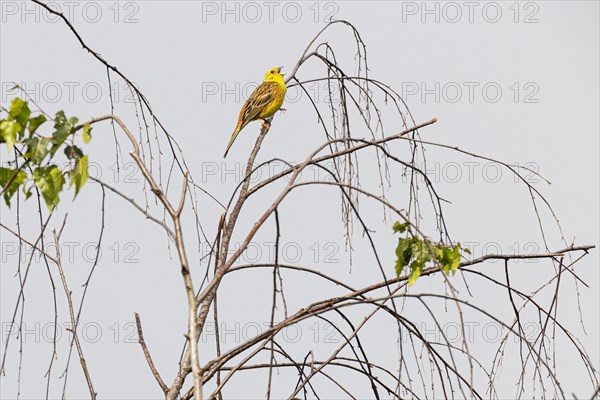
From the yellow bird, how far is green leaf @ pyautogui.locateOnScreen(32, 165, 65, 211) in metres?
6.07

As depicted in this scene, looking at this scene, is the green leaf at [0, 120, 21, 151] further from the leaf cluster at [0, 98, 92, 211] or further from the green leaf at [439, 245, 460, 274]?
the green leaf at [439, 245, 460, 274]

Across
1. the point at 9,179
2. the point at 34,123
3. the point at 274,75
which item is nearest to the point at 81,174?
the point at 34,123

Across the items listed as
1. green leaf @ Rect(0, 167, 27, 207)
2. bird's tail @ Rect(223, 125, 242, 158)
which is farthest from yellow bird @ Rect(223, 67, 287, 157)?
green leaf @ Rect(0, 167, 27, 207)

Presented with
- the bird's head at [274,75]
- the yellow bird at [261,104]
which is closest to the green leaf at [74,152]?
the yellow bird at [261,104]

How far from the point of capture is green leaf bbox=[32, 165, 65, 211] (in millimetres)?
3088

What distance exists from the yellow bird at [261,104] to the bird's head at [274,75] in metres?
0.32

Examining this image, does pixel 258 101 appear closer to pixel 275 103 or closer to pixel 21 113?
pixel 275 103

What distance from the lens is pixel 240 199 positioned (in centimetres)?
459

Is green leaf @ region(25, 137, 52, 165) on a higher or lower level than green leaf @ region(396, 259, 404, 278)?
higher

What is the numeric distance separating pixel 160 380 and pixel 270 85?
5.63 m

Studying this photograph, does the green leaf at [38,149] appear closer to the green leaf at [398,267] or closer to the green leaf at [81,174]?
the green leaf at [81,174]

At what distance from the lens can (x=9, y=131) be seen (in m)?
3.12

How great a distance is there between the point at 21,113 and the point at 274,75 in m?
7.05

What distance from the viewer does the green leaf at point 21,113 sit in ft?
10.4
